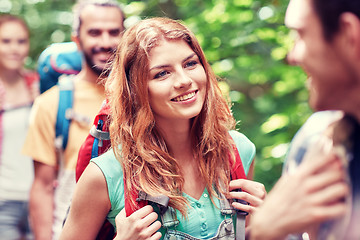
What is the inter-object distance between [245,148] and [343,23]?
1.27m

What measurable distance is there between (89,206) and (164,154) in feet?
1.26

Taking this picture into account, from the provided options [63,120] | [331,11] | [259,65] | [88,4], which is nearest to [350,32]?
[331,11]

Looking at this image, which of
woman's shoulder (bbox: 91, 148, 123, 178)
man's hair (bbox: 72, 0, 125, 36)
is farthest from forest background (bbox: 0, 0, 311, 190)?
woman's shoulder (bbox: 91, 148, 123, 178)

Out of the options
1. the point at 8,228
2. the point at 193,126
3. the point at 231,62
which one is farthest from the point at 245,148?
the point at 8,228

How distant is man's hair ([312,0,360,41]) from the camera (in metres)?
1.24

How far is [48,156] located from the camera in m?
3.52

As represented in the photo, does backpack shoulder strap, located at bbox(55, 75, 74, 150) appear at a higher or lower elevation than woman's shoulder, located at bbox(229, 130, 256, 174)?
lower

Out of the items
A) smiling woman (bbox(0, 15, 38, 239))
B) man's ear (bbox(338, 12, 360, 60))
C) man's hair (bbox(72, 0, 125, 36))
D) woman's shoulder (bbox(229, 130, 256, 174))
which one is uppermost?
→ man's ear (bbox(338, 12, 360, 60))

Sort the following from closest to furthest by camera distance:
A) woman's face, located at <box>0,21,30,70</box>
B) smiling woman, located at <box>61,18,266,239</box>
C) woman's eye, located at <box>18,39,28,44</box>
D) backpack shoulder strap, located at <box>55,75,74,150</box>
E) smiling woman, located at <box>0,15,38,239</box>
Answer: smiling woman, located at <box>61,18,266,239</box>
backpack shoulder strap, located at <box>55,75,74,150</box>
smiling woman, located at <box>0,15,38,239</box>
woman's face, located at <box>0,21,30,70</box>
woman's eye, located at <box>18,39,28,44</box>

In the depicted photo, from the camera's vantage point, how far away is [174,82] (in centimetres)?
224

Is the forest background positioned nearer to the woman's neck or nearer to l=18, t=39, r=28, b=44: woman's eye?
l=18, t=39, r=28, b=44: woman's eye

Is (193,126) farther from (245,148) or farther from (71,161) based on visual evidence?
(71,161)

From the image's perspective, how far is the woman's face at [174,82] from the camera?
7.36 ft

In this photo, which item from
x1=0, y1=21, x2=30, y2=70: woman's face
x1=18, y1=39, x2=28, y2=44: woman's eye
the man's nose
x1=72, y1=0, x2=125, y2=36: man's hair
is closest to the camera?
the man's nose
